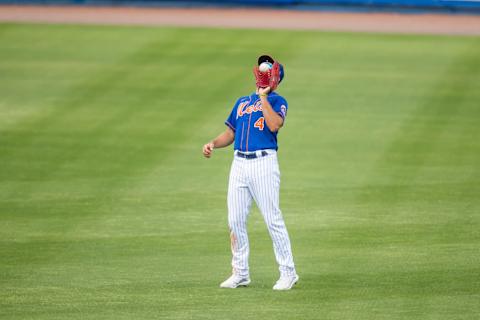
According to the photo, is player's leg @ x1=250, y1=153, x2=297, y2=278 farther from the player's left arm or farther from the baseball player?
the player's left arm

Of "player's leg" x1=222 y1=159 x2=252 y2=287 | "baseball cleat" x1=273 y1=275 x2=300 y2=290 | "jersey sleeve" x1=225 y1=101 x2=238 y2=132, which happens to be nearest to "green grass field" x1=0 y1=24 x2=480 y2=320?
"baseball cleat" x1=273 y1=275 x2=300 y2=290

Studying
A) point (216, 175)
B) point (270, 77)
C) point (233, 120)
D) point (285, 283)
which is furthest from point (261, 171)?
point (216, 175)

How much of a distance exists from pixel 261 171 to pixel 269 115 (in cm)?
48

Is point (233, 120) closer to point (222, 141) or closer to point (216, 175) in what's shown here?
point (222, 141)

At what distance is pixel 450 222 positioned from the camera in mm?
10914

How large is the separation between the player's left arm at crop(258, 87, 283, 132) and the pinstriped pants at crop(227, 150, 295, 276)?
270 millimetres

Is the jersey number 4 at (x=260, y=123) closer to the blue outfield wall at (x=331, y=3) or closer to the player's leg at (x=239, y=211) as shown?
the player's leg at (x=239, y=211)

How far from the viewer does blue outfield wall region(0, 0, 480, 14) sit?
23.4 metres

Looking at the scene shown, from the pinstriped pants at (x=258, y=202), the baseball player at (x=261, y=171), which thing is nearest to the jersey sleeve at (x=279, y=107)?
the baseball player at (x=261, y=171)

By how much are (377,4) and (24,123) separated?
11.1 m

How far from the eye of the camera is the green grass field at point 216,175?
8398mm

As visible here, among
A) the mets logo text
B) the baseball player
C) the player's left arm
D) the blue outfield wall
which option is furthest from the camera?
the blue outfield wall

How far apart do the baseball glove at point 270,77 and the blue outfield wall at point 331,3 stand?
16019mm

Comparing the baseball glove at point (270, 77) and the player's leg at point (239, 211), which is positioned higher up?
the baseball glove at point (270, 77)
